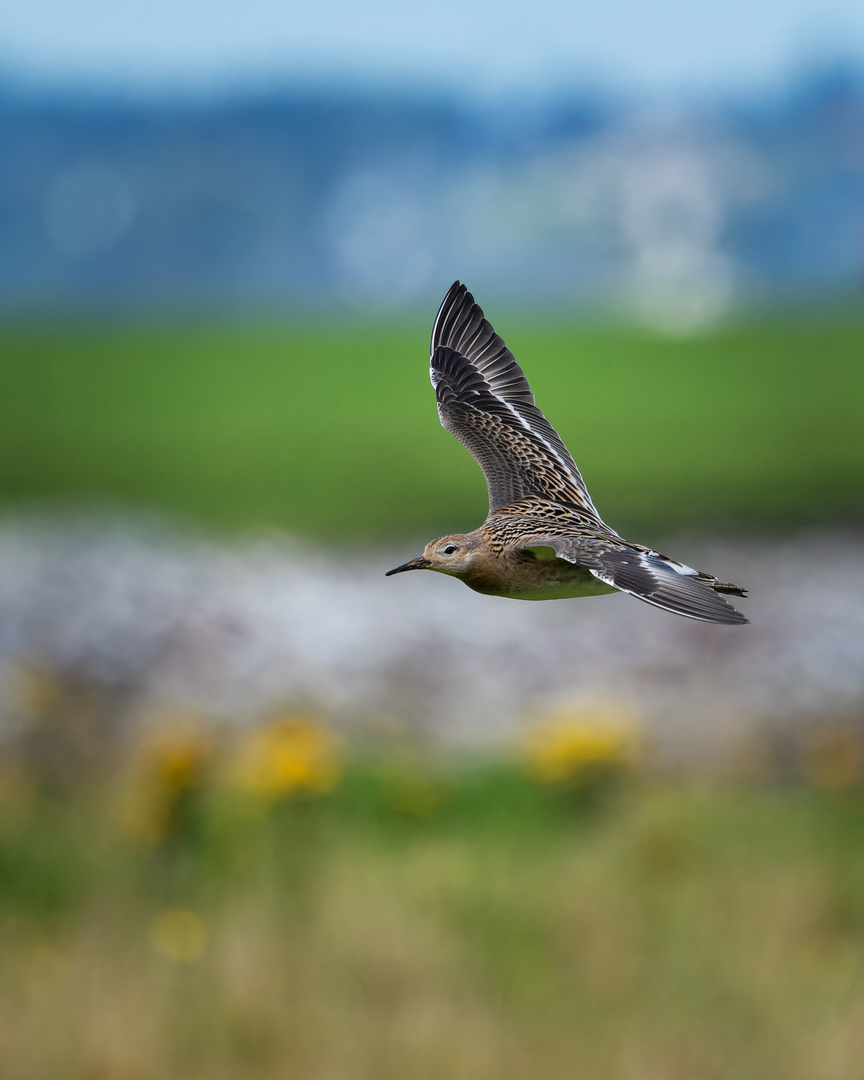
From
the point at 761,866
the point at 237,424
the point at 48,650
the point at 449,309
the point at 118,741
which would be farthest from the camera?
the point at 237,424

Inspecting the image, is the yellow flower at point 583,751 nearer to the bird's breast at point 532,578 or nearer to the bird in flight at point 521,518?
the bird in flight at point 521,518

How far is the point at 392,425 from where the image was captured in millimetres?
14117

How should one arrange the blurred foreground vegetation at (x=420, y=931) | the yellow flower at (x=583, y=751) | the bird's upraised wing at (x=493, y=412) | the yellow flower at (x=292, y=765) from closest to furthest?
the bird's upraised wing at (x=493, y=412) → the yellow flower at (x=292, y=765) → the blurred foreground vegetation at (x=420, y=931) → the yellow flower at (x=583, y=751)

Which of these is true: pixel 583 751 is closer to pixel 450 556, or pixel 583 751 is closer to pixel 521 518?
pixel 521 518

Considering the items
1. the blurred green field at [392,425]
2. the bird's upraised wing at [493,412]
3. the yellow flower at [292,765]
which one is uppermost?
the bird's upraised wing at [493,412]

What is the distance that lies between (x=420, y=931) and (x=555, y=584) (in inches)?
129

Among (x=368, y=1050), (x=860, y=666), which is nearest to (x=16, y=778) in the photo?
(x=368, y=1050)

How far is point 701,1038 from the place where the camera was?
3.88 m

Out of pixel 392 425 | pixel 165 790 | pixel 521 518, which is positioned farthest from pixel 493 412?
pixel 392 425

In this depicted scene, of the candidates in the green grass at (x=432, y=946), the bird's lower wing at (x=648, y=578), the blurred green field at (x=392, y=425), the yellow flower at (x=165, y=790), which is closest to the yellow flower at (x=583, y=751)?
the green grass at (x=432, y=946)

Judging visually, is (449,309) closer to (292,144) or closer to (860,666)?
(860,666)

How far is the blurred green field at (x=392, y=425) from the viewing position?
10.6 meters

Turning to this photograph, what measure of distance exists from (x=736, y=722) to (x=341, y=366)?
351 inches

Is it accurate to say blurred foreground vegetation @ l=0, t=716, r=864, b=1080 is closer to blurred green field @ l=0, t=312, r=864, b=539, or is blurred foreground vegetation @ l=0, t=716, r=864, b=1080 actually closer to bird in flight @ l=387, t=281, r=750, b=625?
bird in flight @ l=387, t=281, r=750, b=625
